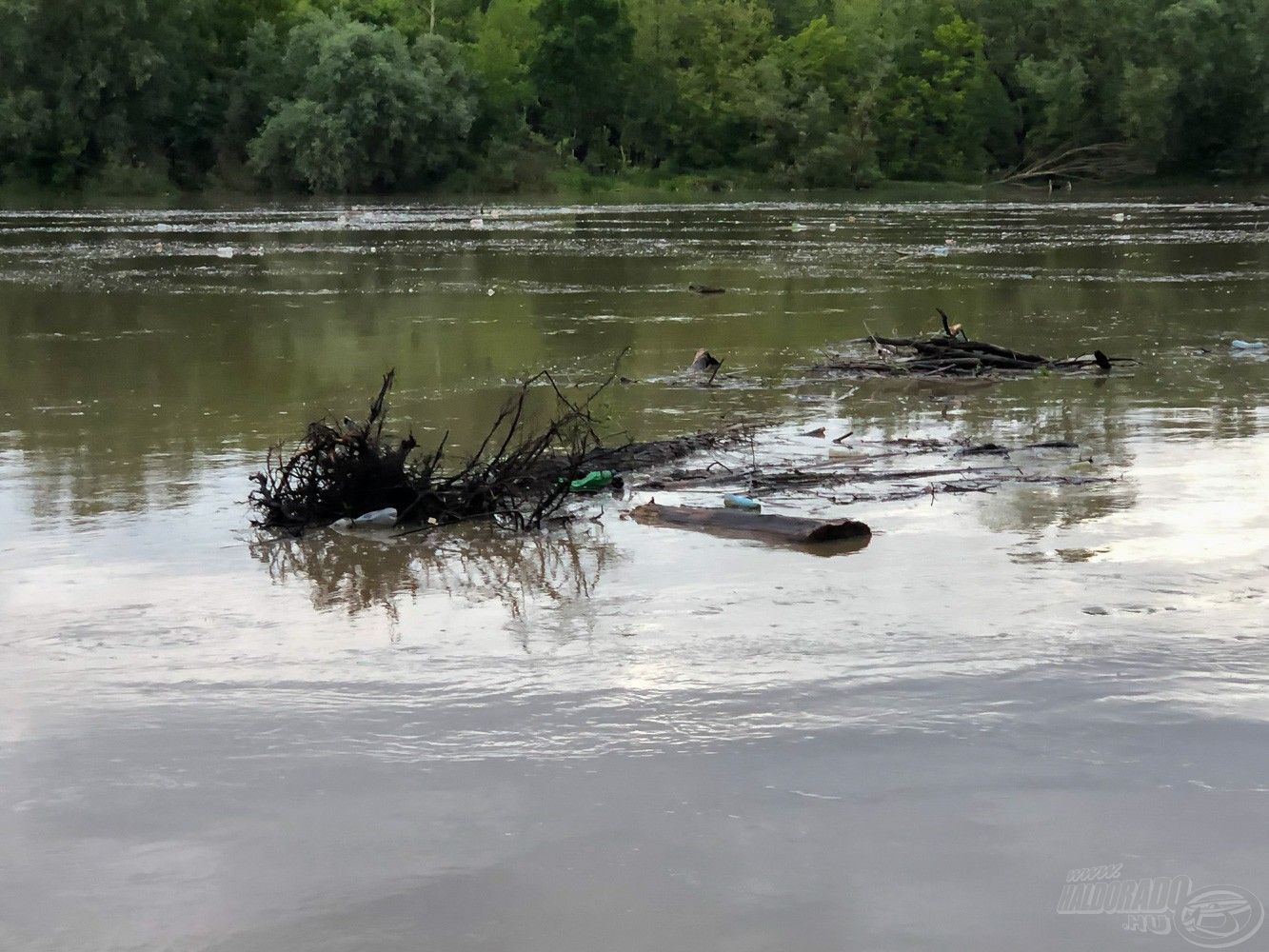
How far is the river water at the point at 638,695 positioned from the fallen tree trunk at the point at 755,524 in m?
0.15

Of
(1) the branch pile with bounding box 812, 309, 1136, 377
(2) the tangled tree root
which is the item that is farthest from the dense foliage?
(2) the tangled tree root

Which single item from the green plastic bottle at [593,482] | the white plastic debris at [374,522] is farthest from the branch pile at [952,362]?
the white plastic debris at [374,522]

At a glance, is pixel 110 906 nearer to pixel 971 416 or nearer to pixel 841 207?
pixel 971 416

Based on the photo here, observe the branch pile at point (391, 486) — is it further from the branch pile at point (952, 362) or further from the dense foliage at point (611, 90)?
the dense foliage at point (611, 90)

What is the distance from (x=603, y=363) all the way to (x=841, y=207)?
41478mm

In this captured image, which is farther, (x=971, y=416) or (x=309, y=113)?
(x=309, y=113)

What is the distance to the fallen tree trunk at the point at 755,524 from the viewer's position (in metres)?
7.57

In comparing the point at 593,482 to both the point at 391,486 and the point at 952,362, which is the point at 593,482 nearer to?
the point at 391,486

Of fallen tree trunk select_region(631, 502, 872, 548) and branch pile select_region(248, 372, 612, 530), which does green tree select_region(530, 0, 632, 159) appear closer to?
branch pile select_region(248, 372, 612, 530)

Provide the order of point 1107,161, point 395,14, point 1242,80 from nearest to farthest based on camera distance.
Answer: point 1242,80 → point 1107,161 → point 395,14

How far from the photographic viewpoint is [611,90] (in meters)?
84.3

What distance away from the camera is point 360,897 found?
13.5 feet

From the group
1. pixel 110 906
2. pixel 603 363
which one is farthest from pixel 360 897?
pixel 603 363

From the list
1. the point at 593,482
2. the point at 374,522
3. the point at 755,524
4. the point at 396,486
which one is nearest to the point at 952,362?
the point at 593,482
